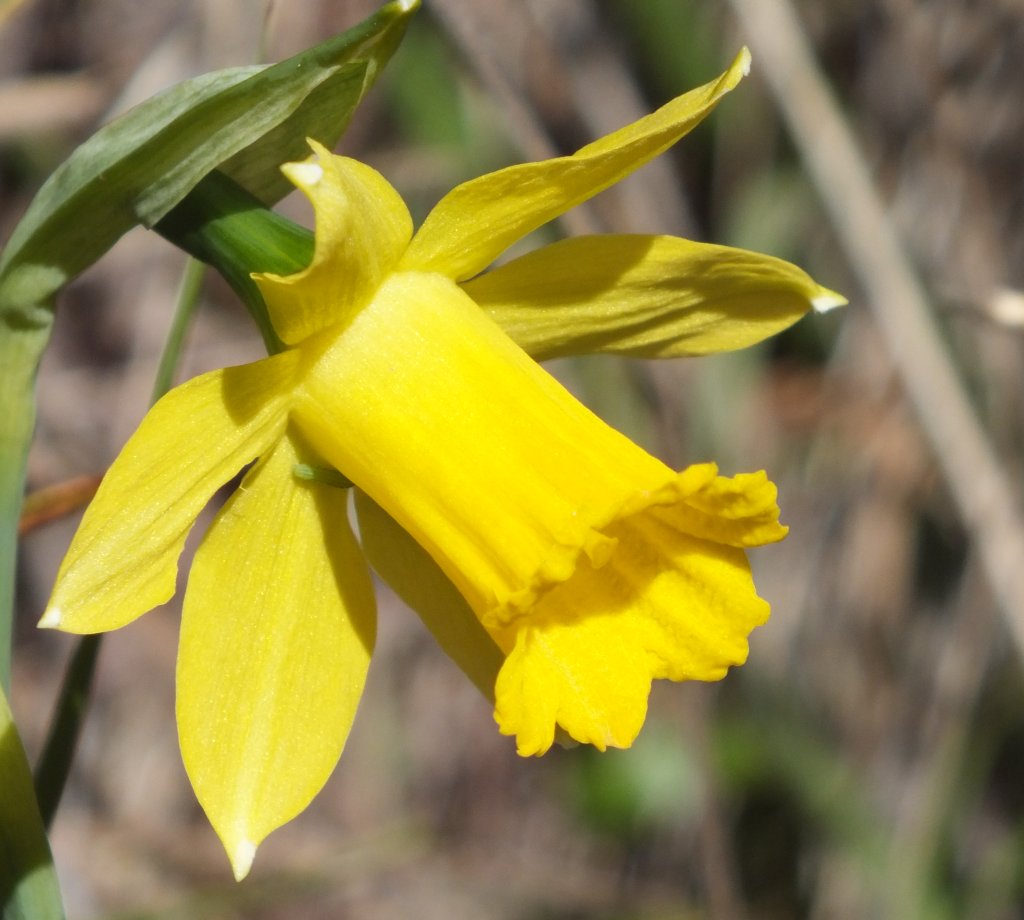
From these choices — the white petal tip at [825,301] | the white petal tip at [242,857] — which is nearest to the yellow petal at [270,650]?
the white petal tip at [242,857]

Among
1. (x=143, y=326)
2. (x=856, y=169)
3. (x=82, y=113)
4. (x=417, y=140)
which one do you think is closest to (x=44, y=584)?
(x=143, y=326)

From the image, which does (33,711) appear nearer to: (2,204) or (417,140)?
(2,204)

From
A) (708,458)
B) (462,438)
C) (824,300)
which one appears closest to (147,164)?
(462,438)

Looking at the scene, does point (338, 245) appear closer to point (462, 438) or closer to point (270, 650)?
point (462, 438)

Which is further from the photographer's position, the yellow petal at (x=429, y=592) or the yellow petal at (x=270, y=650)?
the yellow petal at (x=429, y=592)

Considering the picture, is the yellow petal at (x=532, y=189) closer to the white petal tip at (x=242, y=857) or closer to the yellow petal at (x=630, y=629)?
the yellow petal at (x=630, y=629)

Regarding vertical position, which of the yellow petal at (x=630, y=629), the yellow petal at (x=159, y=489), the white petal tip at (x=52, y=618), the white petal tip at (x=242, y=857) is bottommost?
the white petal tip at (x=242, y=857)

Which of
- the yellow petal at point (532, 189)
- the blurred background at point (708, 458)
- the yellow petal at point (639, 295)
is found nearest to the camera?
the yellow petal at point (532, 189)
